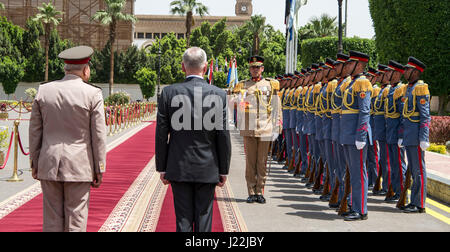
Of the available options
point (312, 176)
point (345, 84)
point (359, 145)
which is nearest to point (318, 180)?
point (312, 176)

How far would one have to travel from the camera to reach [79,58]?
5008 millimetres

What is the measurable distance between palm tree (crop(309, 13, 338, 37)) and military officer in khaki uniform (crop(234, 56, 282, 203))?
69721 millimetres

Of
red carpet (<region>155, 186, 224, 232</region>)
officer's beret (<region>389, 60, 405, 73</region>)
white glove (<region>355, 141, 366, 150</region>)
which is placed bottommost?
red carpet (<region>155, 186, 224, 232</region>)

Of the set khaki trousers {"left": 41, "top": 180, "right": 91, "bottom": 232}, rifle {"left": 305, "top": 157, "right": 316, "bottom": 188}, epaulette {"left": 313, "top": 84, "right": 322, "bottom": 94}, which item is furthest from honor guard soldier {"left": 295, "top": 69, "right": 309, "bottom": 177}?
khaki trousers {"left": 41, "top": 180, "right": 91, "bottom": 232}

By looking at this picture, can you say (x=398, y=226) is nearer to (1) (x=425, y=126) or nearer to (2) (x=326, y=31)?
(1) (x=425, y=126)

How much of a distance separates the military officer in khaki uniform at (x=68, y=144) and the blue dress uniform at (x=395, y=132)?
18.9 feet

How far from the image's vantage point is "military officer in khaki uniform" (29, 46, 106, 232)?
4.89 metres

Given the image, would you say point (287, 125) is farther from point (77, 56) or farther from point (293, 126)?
point (77, 56)

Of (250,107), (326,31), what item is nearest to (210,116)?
(250,107)

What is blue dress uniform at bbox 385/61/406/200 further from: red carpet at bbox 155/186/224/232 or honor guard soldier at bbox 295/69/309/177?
red carpet at bbox 155/186/224/232

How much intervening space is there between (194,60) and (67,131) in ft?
4.15

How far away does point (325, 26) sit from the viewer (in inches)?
3063

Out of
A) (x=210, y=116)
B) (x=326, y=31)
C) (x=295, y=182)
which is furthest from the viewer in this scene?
(x=326, y=31)

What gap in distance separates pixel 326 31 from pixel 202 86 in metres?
75.2
